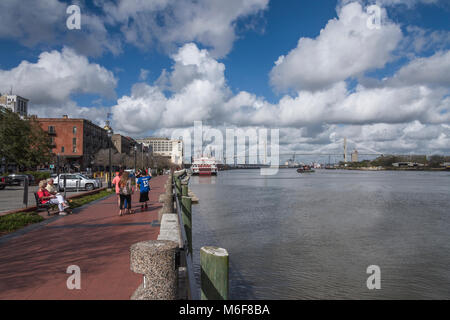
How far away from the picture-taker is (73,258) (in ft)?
21.5

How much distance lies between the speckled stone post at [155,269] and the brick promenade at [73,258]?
182cm

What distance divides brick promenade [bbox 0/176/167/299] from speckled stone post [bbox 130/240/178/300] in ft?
5.95

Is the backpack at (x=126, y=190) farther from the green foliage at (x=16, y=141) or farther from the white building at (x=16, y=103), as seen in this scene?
the white building at (x=16, y=103)

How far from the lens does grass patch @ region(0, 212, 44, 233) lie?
9.13 metres

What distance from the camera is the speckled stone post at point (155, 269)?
312 cm

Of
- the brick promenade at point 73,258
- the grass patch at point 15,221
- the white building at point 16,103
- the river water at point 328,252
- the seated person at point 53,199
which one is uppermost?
the white building at point 16,103

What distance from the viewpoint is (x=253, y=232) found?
14047 millimetres

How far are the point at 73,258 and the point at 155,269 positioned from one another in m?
4.22

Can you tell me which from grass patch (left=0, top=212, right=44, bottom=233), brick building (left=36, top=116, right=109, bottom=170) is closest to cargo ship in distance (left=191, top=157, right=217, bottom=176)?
brick building (left=36, top=116, right=109, bottom=170)

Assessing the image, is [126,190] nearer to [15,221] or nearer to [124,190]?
[124,190]

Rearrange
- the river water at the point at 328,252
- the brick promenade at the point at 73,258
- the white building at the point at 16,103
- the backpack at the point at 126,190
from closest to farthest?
1. the brick promenade at the point at 73,258
2. the river water at the point at 328,252
3. the backpack at the point at 126,190
4. the white building at the point at 16,103

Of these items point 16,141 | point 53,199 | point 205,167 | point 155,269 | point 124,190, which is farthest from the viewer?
point 205,167
